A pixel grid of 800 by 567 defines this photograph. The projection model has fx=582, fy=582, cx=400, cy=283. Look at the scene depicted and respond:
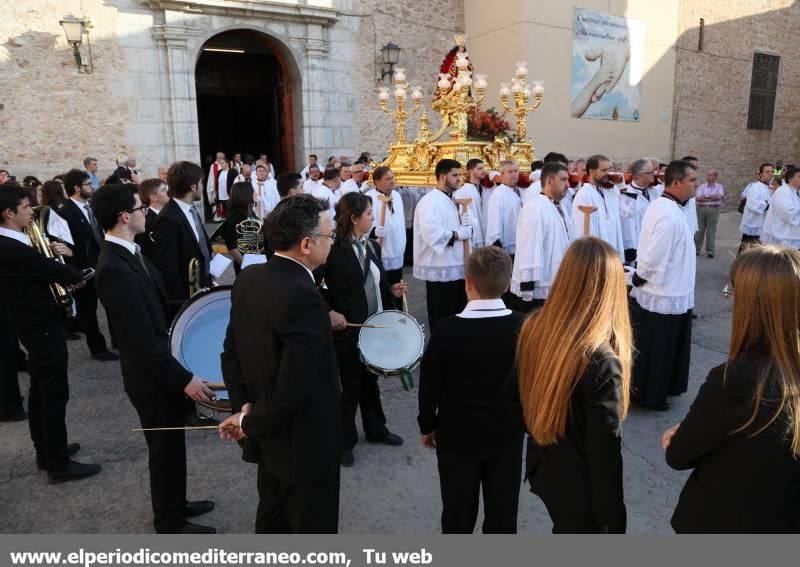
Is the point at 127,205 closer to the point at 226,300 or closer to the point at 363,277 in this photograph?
the point at 226,300

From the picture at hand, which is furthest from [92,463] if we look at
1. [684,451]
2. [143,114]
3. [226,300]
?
[143,114]

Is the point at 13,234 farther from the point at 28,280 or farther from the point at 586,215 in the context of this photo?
the point at 586,215

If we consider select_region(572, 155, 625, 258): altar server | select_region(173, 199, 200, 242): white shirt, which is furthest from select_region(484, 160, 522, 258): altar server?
select_region(173, 199, 200, 242): white shirt

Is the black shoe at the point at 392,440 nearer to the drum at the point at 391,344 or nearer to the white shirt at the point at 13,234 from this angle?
the drum at the point at 391,344

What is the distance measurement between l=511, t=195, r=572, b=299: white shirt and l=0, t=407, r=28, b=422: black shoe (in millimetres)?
4257

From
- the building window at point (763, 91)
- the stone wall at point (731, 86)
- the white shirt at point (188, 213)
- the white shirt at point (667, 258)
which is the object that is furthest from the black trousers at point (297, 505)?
the building window at point (763, 91)

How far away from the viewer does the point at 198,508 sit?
11.0 ft

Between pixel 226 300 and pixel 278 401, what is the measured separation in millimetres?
1344

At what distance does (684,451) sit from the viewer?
5.90ft

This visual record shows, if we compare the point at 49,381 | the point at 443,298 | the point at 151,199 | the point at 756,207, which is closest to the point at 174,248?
the point at 151,199

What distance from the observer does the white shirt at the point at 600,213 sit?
584 cm

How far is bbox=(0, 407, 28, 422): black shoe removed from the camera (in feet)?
15.1

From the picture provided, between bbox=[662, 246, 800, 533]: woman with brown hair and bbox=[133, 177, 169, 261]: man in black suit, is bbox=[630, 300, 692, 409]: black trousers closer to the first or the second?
bbox=[662, 246, 800, 533]: woman with brown hair

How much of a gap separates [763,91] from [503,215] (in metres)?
20.5
